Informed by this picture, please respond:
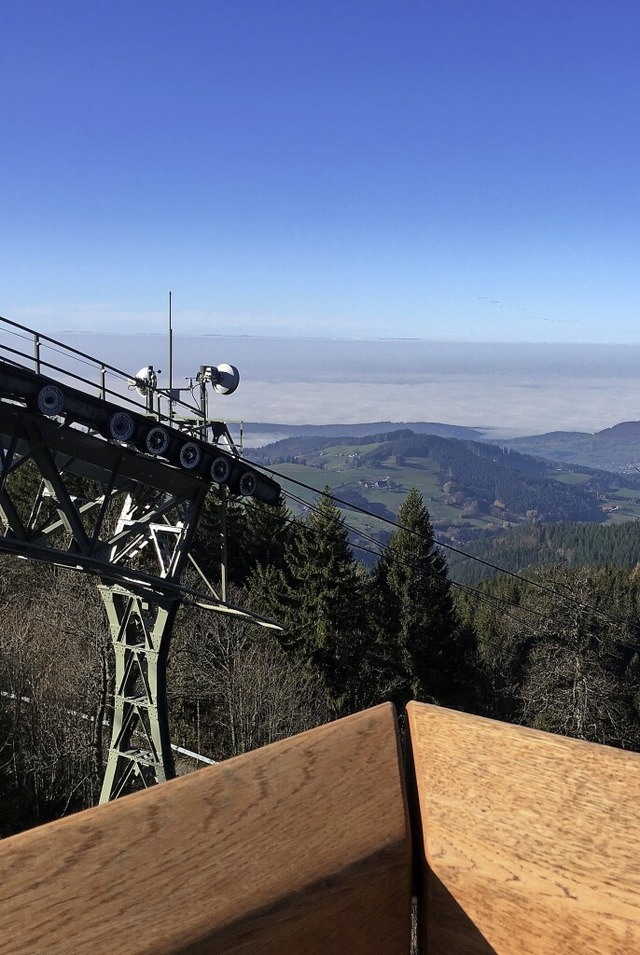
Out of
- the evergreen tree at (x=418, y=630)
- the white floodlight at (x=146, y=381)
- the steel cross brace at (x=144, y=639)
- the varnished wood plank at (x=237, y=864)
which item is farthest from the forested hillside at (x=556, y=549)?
the varnished wood plank at (x=237, y=864)

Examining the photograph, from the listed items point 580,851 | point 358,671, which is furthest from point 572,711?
point 580,851

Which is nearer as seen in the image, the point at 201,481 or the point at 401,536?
the point at 201,481

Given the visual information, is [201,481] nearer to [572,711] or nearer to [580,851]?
[580,851]

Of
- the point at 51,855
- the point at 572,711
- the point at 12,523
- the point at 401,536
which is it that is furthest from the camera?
the point at 401,536

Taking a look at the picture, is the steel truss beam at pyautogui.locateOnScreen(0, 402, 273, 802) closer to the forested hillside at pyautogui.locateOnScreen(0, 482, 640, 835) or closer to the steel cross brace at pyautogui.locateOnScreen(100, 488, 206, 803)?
the steel cross brace at pyautogui.locateOnScreen(100, 488, 206, 803)

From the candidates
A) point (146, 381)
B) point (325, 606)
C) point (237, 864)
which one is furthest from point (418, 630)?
point (237, 864)

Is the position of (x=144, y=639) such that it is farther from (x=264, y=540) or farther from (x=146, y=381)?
(x=264, y=540)
